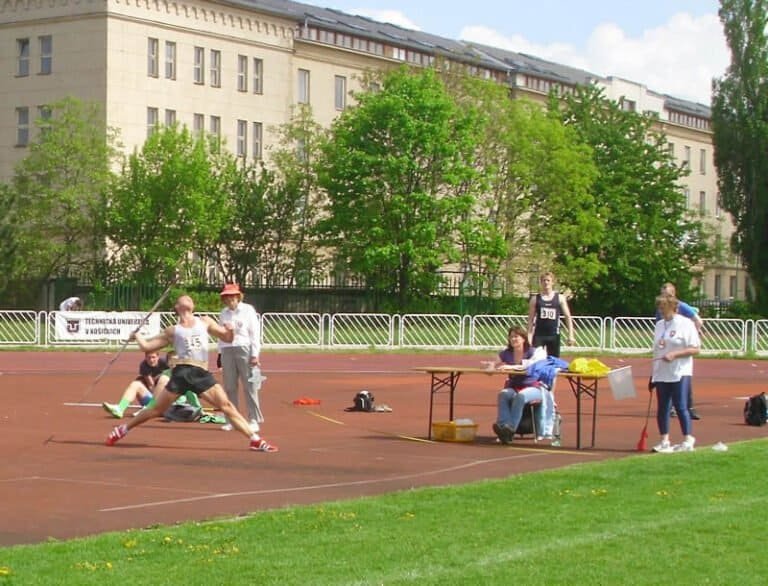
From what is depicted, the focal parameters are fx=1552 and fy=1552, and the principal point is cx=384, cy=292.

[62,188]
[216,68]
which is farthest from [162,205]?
[216,68]

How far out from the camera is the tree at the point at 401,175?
61.7 meters

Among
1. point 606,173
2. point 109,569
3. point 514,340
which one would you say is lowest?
point 109,569

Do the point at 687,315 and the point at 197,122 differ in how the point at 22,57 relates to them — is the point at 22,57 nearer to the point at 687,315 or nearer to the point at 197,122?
the point at 197,122

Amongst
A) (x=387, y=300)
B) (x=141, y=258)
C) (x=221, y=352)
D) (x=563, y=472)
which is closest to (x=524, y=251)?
(x=387, y=300)

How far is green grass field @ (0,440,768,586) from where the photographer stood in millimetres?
9727

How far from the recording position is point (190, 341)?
59.7ft

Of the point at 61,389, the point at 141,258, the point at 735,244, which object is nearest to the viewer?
the point at 61,389

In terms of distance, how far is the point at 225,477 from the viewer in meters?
15.3

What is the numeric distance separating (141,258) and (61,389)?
3410cm

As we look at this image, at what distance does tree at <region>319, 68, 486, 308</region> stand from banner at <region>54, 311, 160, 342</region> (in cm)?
1762

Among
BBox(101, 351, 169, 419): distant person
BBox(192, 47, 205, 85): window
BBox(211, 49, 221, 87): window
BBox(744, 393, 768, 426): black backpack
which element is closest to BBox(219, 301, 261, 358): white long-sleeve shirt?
BBox(101, 351, 169, 419): distant person

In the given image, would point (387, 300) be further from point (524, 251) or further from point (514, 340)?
point (514, 340)

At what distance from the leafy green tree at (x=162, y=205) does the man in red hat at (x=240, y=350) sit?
136 ft

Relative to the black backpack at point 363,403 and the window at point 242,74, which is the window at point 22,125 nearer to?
the window at point 242,74
